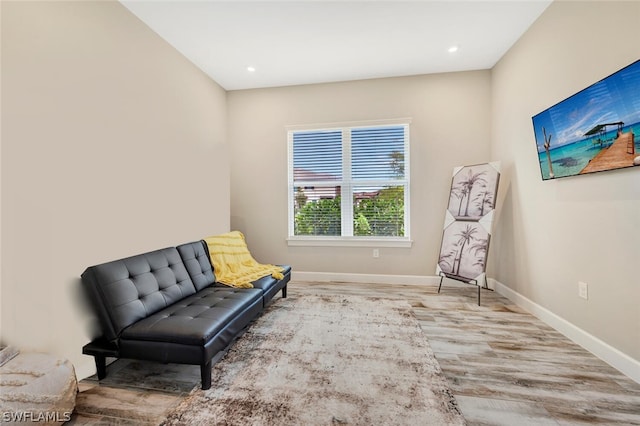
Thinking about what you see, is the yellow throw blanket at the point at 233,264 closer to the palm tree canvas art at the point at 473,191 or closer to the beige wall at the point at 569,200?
the palm tree canvas art at the point at 473,191

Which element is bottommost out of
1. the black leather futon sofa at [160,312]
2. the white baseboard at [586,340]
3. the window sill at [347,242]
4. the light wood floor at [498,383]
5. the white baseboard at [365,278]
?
the light wood floor at [498,383]

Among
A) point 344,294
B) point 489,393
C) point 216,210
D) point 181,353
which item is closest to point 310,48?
point 216,210

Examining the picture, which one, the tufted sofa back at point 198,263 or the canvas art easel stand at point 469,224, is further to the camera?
the canvas art easel stand at point 469,224

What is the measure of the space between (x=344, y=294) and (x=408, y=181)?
179 centimetres

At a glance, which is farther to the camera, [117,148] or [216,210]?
[216,210]

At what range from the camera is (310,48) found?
3.13 meters

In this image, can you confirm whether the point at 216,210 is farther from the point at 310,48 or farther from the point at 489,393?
the point at 489,393

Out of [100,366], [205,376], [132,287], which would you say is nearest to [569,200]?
[205,376]

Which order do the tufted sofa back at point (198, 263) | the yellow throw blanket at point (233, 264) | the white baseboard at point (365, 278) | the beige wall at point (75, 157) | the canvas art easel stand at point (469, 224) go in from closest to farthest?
the beige wall at point (75, 157) → the tufted sofa back at point (198, 263) → the yellow throw blanket at point (233, 264) → the canvas art easel stand at point (469, 224) → the white baseboard at point (365, 278)

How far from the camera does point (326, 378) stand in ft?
5.90

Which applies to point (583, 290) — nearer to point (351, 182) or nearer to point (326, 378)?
point (326, 378)

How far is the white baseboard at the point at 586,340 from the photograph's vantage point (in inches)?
71.1

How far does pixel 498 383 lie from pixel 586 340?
103 cm

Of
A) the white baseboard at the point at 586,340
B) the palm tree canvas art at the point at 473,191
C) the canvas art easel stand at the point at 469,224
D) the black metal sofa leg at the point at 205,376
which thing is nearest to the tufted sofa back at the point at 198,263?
the black metal sofa leg at the point at 205,376
